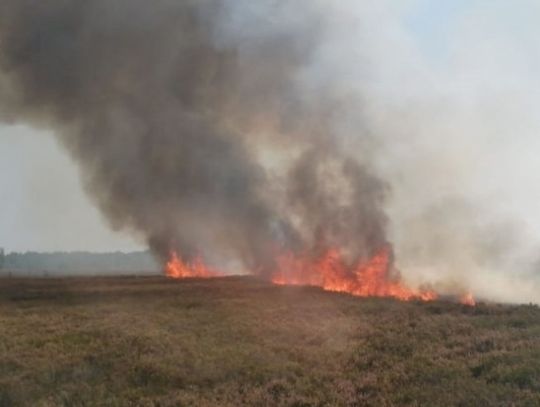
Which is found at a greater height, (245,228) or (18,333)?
(245,228)

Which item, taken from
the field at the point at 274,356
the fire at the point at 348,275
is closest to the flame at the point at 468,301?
the fire at the point at 348,275

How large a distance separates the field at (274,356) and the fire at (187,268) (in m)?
39.9

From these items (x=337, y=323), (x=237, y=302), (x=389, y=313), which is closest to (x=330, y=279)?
(x=237, y=302)

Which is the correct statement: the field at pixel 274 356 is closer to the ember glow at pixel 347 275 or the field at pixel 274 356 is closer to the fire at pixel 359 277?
the ember glow at pixel 347 275

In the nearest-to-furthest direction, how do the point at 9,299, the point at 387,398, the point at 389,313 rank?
1. the point at 387,398
2. the point at 389,313
3. the point at 9,299

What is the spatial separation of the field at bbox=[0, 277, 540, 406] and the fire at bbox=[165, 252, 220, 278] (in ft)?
131

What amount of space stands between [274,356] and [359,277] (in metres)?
31.0

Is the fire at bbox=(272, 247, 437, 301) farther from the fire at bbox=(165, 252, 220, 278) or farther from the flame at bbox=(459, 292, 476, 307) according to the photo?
the fire at bbox=(165, 252, 220, 278)

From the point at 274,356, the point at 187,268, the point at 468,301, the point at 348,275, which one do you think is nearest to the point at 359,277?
the point at 348,275

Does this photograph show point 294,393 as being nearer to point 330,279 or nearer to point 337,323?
point 337,323

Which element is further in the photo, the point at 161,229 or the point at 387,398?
the point at 161,229

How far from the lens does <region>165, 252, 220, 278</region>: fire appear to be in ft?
246

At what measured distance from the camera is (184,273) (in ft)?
247

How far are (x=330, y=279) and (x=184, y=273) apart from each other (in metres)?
28.3
